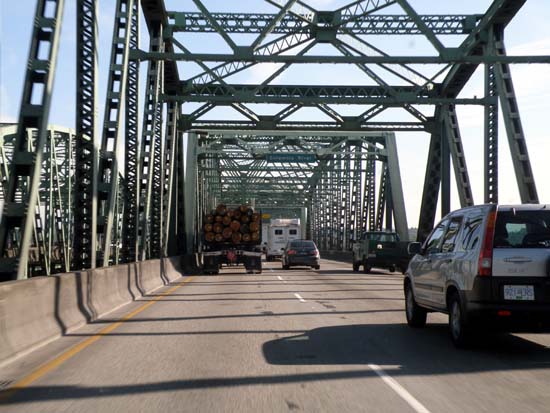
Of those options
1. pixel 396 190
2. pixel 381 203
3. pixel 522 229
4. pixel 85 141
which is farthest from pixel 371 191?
pixel 522 229

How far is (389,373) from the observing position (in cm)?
780

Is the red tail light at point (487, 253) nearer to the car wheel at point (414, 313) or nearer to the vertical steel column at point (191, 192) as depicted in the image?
the car wheel at point (414, 313)

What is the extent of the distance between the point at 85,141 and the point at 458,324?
9952 millimetres

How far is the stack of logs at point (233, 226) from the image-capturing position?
112 feet

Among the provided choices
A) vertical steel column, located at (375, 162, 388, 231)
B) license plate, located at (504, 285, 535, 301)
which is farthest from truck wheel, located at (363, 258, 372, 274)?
license plate, located at (504, 285, 535, 301)

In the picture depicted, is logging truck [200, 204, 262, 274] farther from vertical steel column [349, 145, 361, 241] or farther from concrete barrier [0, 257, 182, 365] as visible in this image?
vertical steel column [349, 145, 361, 241]

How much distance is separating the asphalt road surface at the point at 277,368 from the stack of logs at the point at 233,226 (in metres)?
20.3

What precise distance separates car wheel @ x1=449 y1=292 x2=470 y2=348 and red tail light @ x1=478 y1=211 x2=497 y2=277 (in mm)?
665

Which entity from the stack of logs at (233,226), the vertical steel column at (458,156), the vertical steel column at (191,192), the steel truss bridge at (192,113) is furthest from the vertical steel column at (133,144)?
the vertical steel column at (191,192)

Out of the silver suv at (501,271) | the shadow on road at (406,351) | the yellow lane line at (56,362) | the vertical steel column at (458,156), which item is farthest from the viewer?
the vertical steel column at (458,156)

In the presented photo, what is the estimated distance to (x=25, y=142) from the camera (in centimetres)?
1215

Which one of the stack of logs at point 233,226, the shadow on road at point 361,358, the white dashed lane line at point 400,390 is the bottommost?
the white dashed lane line at point 400,390

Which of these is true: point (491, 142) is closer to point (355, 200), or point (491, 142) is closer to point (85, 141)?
point (85, 141)

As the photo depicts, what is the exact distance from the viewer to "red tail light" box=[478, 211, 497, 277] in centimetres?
895
